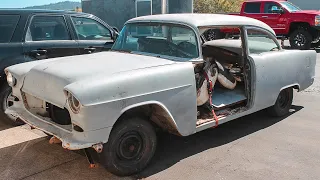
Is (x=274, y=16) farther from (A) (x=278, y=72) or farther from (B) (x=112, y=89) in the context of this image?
(B) (x=112, y=89)

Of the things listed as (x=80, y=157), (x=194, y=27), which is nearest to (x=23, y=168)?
(x=80, y=157)

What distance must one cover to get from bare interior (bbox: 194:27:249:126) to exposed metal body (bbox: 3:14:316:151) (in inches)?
5.7

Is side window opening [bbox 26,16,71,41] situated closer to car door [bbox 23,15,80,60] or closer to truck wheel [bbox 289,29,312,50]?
car door [bbox 23,15,80,60]

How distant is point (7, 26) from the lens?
5328 millimetres

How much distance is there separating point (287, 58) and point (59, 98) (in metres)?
3.59

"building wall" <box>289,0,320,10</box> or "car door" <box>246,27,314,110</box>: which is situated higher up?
"building wall" <box>289,0,320,10</box>

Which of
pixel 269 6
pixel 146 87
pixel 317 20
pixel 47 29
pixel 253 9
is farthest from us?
pixel 253 9

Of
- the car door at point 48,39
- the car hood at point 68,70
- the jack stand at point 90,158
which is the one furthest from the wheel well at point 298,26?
the jack stand at point 90,158

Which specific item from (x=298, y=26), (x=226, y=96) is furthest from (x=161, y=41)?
(x=298, y=26)

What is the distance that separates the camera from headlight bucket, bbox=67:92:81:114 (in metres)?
3.18

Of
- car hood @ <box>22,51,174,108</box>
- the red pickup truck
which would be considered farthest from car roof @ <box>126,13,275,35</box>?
the red pickup truck

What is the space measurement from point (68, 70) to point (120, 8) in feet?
52.3

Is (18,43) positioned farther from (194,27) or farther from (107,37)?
(194,27)

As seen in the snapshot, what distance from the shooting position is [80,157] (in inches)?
162
